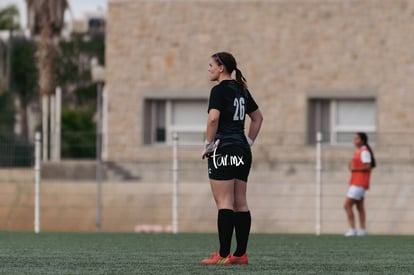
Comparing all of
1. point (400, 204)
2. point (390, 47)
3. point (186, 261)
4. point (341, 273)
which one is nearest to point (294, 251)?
point (186, 261)

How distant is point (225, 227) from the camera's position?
13078 millimetres

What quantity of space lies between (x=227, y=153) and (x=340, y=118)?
818 inches

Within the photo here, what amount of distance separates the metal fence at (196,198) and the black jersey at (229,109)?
15.0m

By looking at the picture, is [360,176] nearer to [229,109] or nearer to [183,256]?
[183,256]

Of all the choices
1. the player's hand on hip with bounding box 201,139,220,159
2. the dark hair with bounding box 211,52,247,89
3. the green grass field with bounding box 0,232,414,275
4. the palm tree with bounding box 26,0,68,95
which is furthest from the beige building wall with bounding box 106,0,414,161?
the player's hand on hip with bounding box 201,139,220,159

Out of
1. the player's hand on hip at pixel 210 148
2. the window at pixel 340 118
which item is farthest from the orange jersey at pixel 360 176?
the player's hand on hip at pixel 210 148

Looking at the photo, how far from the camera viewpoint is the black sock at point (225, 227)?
13.0 meters

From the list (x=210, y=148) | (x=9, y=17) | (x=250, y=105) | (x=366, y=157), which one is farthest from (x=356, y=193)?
(x=9, y=17)

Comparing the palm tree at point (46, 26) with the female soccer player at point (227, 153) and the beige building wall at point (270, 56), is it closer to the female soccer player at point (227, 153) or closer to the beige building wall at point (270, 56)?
the beige building wall at point (270, 56)

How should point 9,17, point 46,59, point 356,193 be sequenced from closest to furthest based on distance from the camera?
point 356,193 < point 46,59 < point 9,17

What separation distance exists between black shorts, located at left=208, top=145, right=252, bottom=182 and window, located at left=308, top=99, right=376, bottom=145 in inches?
786

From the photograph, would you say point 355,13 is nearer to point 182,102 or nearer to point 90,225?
point 182,102

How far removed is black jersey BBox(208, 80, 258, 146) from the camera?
42.3ft

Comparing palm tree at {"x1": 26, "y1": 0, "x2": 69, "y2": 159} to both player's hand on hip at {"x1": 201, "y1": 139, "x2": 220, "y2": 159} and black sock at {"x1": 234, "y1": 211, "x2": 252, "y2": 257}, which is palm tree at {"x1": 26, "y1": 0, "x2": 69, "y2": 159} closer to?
black sock at {"x1": 234, "y1": 211, "x2": 252, "y2": 257}
